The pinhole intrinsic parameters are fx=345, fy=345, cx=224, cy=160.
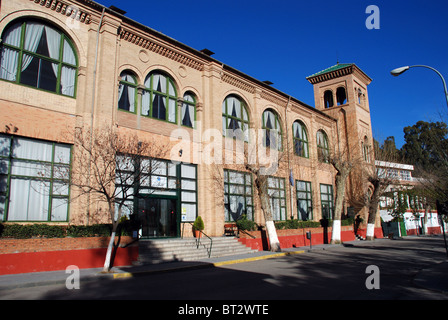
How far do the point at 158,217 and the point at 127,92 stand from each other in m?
6.93

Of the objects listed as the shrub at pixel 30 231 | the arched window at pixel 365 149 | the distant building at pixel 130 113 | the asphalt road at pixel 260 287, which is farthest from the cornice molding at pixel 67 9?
the arched window at pixel 365 149

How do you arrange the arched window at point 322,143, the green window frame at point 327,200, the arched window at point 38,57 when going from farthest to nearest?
the arched window at point 322,143 → the green window frame at point 327,200 → the arched window at point 38,57

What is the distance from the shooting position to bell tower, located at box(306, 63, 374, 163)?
35594 millimetres

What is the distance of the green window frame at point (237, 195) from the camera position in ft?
74.1

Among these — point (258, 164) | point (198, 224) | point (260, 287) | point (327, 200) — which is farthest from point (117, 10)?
point (327, 200)

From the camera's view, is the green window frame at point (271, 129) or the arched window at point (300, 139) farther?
the arched window at point (300, 139)

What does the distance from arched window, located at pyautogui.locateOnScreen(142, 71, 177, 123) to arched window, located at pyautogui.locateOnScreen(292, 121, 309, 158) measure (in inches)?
508

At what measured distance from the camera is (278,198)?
2648cm

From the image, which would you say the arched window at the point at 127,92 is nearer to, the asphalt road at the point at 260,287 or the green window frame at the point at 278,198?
the asphalt road at the point at 260,287

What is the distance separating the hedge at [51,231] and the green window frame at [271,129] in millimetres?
14649

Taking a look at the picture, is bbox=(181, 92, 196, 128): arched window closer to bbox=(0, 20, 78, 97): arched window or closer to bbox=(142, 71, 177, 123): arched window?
bbox=(142, 71, 177, 123): arched window

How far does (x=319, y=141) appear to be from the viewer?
1328 inches

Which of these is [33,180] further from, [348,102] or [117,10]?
[348,102]
